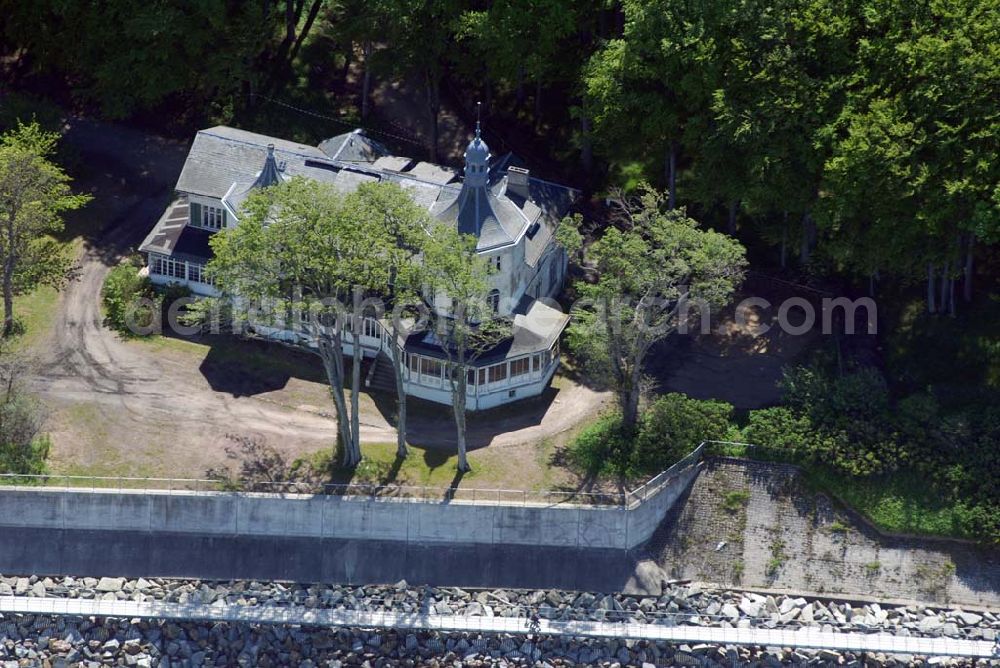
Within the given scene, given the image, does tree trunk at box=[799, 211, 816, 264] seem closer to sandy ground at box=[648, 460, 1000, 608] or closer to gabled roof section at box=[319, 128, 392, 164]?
sandy ground at box=[648, 460, 1000, 608]

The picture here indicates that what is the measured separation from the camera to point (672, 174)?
87.9 meters

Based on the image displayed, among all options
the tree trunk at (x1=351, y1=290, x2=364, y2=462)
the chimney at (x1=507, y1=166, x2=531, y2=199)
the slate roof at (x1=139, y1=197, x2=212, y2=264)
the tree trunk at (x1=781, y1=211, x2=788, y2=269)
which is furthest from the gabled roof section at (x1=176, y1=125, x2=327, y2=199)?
the tree trunk at (x1=781, y1=211, x2=788, y2=269)

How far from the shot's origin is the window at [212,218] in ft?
285

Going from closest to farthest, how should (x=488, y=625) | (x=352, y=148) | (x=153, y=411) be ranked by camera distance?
1. (x=488, y=625)
2. (x=153, y=411)
3. (x=352, y=148)

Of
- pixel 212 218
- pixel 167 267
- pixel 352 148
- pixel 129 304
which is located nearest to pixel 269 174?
pixel 212 218

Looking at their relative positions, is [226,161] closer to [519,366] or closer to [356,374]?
[356,374]

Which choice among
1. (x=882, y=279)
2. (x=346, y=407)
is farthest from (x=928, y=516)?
(x=346, y=407)

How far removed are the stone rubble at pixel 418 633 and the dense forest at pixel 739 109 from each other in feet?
23.7

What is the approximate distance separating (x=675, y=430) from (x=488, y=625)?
40.4 ft

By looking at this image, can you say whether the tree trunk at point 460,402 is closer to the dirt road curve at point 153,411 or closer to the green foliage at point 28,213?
the dirt road curve at point 153,411

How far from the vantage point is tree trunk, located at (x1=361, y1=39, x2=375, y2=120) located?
94.1 m

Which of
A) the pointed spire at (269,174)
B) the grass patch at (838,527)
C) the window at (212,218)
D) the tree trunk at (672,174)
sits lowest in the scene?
the grass patch at (838,527)

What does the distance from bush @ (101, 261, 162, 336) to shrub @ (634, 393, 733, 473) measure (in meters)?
23.8

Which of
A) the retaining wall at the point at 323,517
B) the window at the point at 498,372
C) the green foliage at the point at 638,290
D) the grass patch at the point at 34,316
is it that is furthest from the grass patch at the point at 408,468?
the grass patch at the point at 34,316
